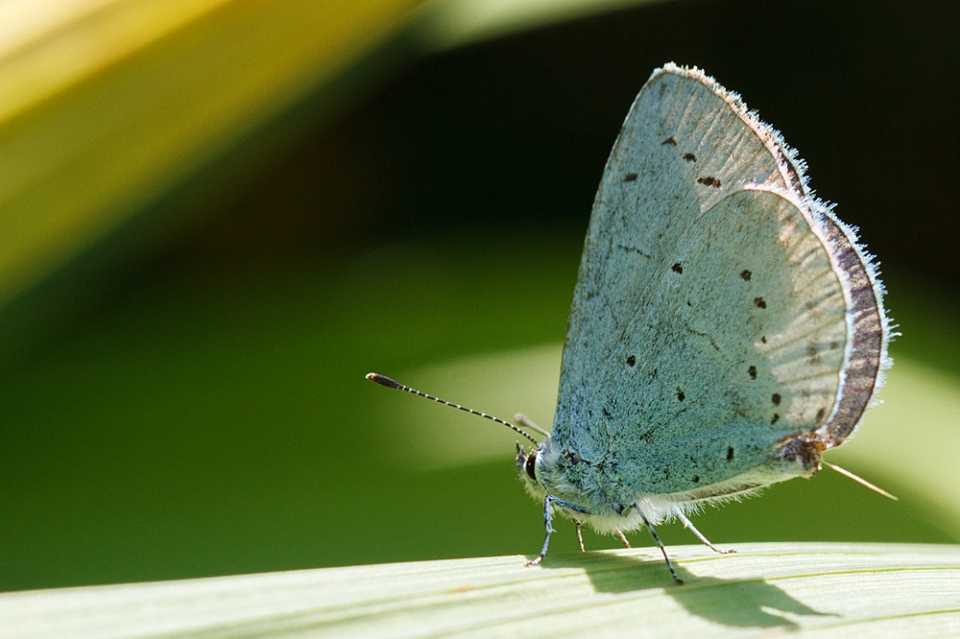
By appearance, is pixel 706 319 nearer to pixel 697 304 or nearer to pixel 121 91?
pixel 697 304

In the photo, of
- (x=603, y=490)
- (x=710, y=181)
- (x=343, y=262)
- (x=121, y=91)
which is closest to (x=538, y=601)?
(x=603, y=490)

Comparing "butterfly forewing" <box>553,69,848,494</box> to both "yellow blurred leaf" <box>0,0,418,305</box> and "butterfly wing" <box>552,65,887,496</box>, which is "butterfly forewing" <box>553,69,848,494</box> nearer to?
"butterfly wing" <box>552,65,887,496</box>

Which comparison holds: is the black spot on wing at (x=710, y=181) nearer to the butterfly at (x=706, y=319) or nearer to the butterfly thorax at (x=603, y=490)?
the butterfly at (x=706, y=319)

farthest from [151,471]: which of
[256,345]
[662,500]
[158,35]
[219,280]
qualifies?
[219,280]

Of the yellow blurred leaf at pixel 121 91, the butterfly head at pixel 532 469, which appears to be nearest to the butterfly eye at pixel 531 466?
the butterfly head at pixel 532 469

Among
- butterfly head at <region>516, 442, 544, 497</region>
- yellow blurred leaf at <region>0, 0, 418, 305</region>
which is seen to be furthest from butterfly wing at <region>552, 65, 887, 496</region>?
yellow blurred leaf at <region>0, 0, 418, 305</region>

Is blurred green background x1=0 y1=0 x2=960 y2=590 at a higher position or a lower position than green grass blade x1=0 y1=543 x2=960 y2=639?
higher
